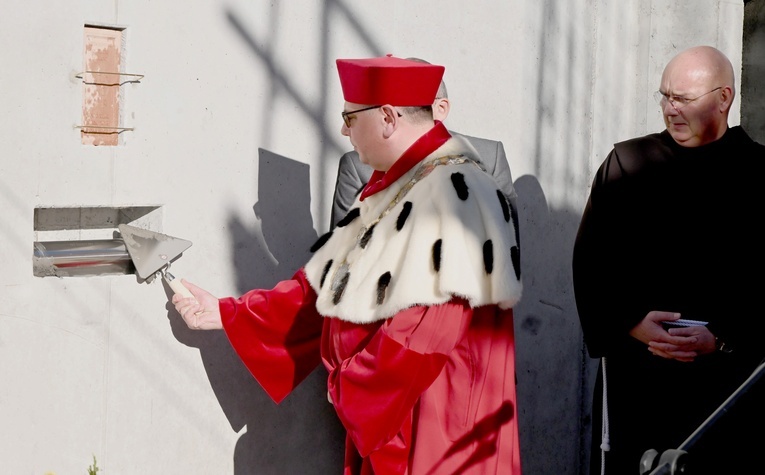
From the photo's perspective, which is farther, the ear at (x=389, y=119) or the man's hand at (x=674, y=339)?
the man's hand at (x=674, y=339)

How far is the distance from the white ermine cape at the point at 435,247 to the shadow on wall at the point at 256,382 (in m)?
0.96

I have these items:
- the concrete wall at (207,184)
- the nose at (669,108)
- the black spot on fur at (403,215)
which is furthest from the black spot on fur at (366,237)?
the nose at (669,108)

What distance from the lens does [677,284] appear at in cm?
417

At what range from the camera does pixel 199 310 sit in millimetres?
3934

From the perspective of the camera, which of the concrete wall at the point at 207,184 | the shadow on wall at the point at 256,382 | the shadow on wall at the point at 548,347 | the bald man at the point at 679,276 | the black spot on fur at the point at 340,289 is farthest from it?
the shadow on wall at the point at 548,347

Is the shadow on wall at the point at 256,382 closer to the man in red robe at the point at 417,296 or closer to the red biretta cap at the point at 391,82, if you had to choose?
the man in red robe at the point at 417,296

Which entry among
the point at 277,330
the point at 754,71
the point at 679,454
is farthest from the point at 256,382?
the point at 754,71

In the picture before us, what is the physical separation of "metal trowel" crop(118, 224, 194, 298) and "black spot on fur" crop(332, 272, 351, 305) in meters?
0.69

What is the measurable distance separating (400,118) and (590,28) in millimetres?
2406

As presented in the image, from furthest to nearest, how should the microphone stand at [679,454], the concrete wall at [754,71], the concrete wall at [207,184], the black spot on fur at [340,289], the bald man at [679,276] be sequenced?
1. the concrete wall at [754,71]
2. the bald man at [679,276]
3. the concrete wall at [207,184]
4. the black spot on fur at [340,289]
5. the microphone stand at [679,454]

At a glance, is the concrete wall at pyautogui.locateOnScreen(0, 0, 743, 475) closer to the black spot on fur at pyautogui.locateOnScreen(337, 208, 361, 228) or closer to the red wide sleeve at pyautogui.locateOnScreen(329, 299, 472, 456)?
the black spot on fur at pyautogui.locateOnScreen(337, 208, 361, 228)

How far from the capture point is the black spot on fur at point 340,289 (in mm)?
3508

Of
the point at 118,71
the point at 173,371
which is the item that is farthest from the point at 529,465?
the point at 118,71

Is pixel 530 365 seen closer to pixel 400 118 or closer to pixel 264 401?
pixel 264 401
